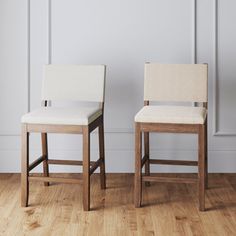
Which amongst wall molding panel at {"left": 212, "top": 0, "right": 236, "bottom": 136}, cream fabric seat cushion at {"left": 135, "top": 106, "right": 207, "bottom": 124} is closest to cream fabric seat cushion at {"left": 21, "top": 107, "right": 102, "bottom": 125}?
cream fabric seat cushion at {"left": 135, "top": 106, "right": 207, "bottom": 124}

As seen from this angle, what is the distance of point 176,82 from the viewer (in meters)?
3.06

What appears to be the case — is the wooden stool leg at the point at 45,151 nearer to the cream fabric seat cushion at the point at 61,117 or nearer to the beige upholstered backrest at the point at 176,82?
the cream fabric seat cushion at the point at 61,117

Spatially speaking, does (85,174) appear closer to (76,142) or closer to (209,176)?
(76,142)

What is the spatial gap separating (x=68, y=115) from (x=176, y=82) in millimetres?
727

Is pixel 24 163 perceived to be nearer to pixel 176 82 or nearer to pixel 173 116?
pixel 173 116

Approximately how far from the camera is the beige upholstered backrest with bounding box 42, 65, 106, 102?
3055 millimetres

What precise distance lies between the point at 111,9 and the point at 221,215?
152 cm

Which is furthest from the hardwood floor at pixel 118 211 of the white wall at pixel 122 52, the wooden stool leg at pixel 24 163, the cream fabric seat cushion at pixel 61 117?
the cream fabric seat cushion at pixel 61 117

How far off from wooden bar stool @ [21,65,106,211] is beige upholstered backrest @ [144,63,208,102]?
295 millimetres

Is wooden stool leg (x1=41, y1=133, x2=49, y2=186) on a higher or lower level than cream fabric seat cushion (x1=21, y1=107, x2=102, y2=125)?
lower

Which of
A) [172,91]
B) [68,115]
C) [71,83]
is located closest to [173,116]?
[172,91]

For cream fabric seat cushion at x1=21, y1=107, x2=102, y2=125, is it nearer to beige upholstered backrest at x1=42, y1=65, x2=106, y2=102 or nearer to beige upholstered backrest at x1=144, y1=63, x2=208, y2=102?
beige upholstered backrest at x1=42, y1=65, x2=106, y2=102

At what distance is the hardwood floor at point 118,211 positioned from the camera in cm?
241

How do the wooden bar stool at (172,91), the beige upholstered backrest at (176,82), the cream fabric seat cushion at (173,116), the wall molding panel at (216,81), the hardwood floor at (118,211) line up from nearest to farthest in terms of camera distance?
1. the hardwood floor at (118,211)
2. the cream fabric seat cushion at (173,116)
3. the wooden bar stool at (172,91)
4. the beige upholstered backrest at (176,82)
5. the wall molding panel at (216,81)
